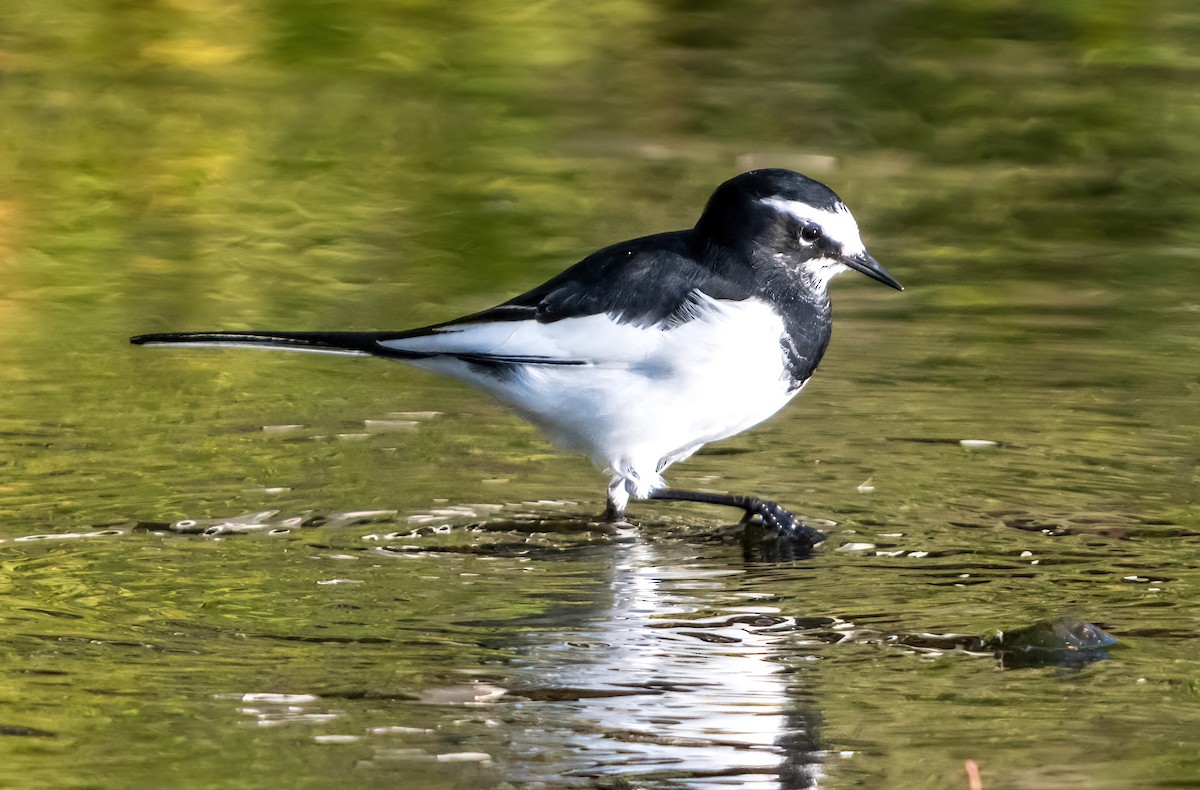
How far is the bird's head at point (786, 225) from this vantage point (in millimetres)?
6824

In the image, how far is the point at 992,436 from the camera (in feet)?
25.7

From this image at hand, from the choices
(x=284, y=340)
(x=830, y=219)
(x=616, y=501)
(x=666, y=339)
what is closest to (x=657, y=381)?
(x=666, y=339)

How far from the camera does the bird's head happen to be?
6.82m

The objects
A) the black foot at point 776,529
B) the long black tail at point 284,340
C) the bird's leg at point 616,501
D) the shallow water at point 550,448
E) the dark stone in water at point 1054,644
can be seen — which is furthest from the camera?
the bird's leg at point 616,501

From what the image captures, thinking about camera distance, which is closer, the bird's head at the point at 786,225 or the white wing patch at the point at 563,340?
the white wing patch at the point at 563,340

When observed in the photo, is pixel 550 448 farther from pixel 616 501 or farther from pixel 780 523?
pixel 780 523

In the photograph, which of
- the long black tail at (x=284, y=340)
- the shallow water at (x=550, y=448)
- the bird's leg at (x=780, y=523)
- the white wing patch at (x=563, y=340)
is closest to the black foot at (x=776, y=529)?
the bird's leg at (x=780, y=523)

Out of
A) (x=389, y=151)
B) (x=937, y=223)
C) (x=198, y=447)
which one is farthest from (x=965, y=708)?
(x=389, y=151)

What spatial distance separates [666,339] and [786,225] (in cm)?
61

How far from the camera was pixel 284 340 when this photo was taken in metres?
6.80

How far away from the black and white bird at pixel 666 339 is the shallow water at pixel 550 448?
1.03ft

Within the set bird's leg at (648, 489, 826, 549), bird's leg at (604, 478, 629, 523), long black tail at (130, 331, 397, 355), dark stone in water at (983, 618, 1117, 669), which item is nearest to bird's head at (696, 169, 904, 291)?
bird's leg at (648, 489, 826, 549)

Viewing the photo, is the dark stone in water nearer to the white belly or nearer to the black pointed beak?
the white belly

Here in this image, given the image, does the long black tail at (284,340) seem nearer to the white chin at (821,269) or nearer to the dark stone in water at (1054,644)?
the white chin at (821,269)
